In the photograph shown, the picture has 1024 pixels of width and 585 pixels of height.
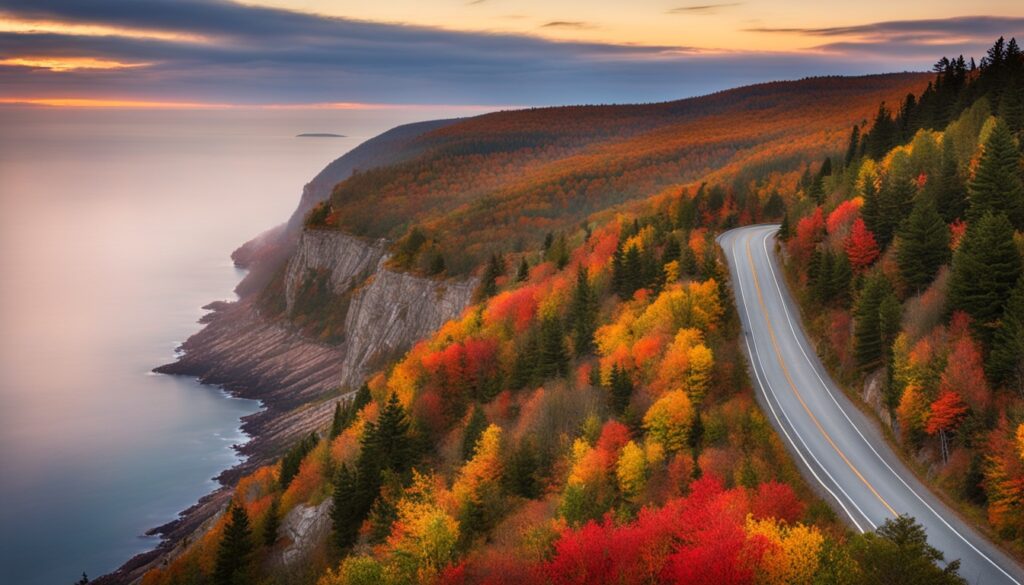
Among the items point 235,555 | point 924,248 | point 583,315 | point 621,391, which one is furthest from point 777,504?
point 235,555

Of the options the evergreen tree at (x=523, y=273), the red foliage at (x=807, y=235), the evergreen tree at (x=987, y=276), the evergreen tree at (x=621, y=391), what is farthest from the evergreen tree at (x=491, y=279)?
the evergreen tree at (x=987, y=276)

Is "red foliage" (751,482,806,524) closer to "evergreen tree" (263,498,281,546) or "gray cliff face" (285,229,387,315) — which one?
"evergreen tree" (263,498,281,546)

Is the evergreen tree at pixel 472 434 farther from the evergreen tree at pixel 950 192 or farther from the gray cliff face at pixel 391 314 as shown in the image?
the gray cliff face at pixel 391 314

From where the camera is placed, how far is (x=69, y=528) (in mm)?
97000

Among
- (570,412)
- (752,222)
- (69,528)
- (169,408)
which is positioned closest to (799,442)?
(570,412)

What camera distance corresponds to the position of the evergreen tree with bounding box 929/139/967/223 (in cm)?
5588

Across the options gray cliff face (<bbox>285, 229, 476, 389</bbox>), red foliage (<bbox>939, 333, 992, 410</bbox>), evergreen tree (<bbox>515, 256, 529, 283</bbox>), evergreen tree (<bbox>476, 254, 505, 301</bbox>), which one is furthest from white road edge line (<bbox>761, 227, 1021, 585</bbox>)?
gray cliff face (<bbox>285, 229, 476, 389</bbox>)

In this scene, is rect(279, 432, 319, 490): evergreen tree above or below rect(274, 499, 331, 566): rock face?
below

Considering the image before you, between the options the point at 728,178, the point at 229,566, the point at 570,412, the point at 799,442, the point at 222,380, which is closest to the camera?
the point at 799,442

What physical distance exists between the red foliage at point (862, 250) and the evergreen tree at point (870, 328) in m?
7.62

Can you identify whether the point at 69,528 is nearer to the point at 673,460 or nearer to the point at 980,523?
the point at 673,460

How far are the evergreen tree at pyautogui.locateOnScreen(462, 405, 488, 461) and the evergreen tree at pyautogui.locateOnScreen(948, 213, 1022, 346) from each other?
29.2m

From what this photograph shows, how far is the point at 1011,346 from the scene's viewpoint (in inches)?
1492

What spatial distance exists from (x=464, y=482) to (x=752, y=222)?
59.0 metres
